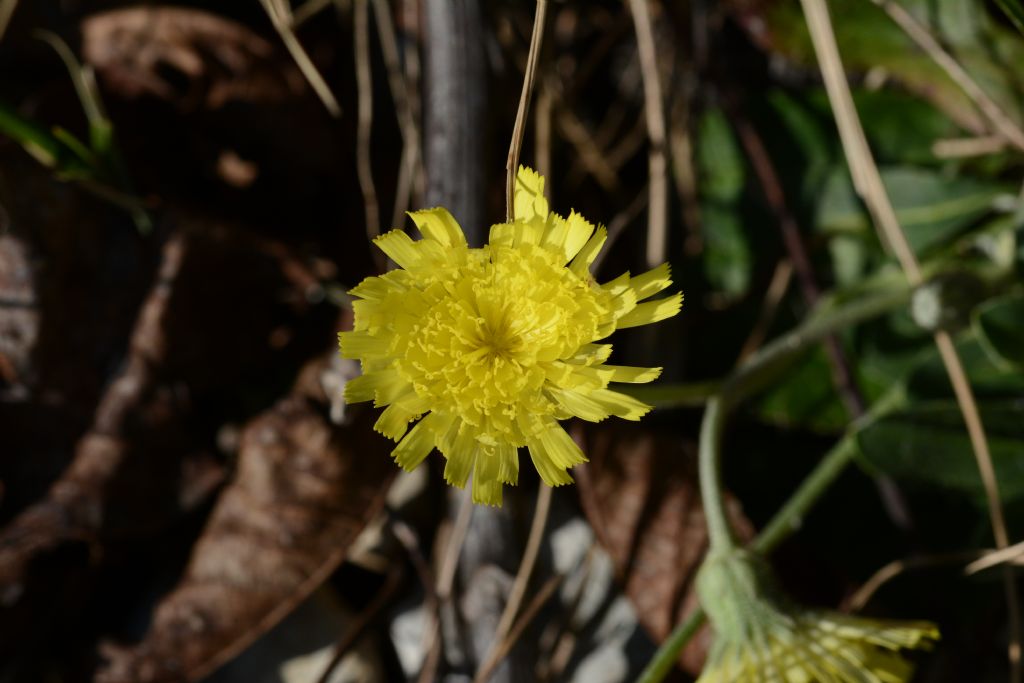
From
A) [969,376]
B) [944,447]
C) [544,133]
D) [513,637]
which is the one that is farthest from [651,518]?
[544,133]

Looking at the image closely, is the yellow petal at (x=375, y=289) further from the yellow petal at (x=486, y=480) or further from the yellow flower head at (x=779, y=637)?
the yellow flower head at (x=779, y=637)

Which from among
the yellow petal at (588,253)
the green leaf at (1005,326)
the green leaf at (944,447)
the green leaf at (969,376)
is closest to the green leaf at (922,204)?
the green leaf at (969,376)

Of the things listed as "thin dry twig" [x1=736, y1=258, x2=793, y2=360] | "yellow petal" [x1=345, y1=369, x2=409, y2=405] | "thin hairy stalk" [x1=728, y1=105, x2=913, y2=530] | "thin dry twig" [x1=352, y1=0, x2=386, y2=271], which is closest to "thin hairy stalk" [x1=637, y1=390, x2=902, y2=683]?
"thin hairy stalk" [x1=728, y1=105, x2=913, y2=530]

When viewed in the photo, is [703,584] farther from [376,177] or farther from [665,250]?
[376,177]

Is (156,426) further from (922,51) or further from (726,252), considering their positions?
(922,51)

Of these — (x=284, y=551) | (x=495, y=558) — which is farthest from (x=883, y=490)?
(x=284, y=551)

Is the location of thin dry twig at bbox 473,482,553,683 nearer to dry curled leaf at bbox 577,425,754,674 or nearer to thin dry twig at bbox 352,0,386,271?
dry curled leaf at bbox 577,425,754,674
